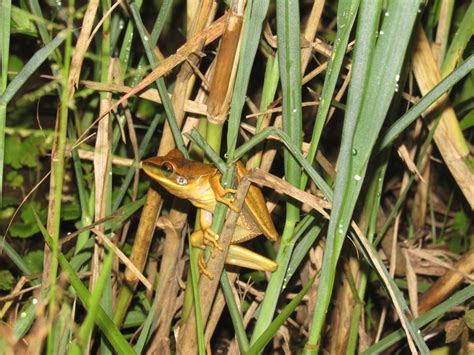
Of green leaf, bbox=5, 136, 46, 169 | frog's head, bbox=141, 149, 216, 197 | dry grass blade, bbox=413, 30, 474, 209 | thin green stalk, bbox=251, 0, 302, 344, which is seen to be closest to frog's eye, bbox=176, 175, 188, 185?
frog's head, bbox=141, 149, 216, 197

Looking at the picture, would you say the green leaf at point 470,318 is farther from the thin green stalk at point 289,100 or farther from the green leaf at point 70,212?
the green leaf at point 70,212

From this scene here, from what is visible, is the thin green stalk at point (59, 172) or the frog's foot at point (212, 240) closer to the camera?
the thin green stalk at point (59, 172)

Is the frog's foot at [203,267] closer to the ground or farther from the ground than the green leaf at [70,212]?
farther from the ground

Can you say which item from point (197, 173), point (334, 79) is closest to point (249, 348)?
point (197, 173)

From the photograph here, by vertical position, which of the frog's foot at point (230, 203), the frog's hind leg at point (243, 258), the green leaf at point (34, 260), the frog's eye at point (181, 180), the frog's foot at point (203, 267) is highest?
the frog's foot at point (230, 203)

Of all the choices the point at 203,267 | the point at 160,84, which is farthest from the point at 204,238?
the point at 160,84

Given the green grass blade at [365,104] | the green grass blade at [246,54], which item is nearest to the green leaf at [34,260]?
the green grass blade at [246,54]

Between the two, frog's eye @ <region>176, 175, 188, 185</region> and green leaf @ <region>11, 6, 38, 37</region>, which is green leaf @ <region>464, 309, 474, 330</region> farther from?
green leaf @ <region>11, 6, 38, 37</region>

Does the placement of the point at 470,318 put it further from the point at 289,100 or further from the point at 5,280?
the point at 5,280
